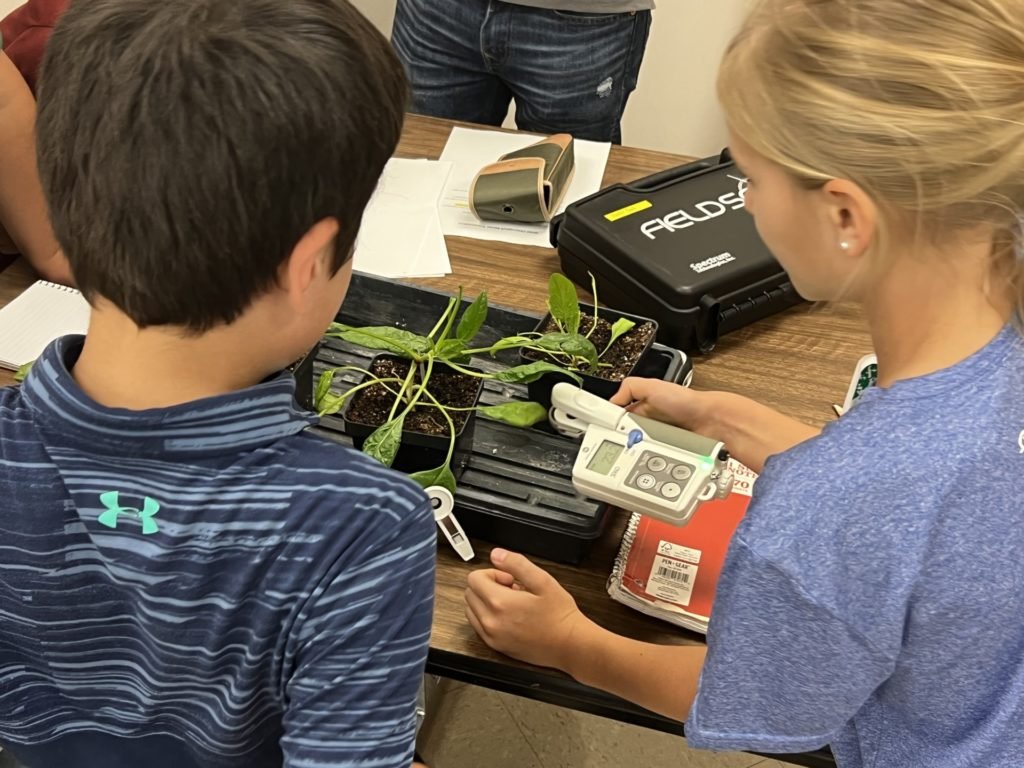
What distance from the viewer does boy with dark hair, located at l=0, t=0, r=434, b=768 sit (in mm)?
560

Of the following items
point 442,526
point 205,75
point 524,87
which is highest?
point 205,75

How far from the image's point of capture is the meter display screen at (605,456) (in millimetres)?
869

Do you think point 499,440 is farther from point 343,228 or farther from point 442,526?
point 343,228

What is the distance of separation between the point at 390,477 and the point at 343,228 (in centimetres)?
17

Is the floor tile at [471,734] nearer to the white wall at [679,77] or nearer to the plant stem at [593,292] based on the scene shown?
the plant stem at [593,292]

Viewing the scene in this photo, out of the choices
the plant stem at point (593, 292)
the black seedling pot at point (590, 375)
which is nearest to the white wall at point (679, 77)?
the plant stem at point (593, 292)

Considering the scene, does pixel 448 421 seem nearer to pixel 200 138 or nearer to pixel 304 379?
pixel 304 379

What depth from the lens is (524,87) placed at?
61.2 inches

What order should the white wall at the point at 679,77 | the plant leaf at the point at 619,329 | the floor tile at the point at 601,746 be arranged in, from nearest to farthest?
the plant leaf at the point at 619,329 < the floor tile at the point at 601,746 < the white wall at the point at 679,77

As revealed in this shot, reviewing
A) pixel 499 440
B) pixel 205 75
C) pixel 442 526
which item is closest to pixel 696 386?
pixel 499 440

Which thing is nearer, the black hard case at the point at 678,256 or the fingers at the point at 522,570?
the fingers at the point at 522,570

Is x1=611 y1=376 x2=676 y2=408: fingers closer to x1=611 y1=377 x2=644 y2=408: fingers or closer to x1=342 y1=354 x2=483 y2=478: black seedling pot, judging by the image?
x1=611 y1=377 x2=644 y2=408: fingers

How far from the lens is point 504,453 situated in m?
0.97

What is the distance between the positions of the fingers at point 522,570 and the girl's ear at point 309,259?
344mm
